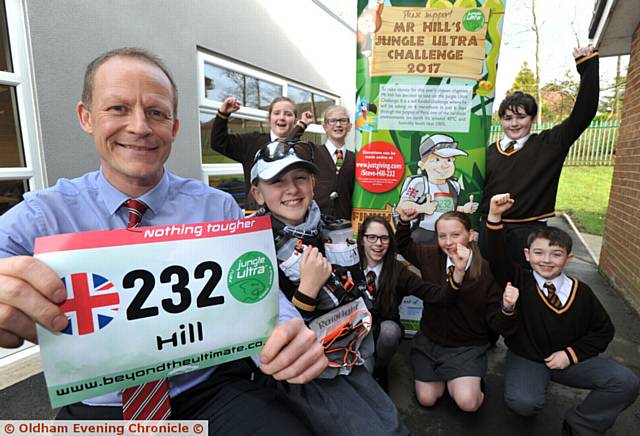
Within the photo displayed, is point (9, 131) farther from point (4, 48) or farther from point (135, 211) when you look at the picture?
point (135, 211)

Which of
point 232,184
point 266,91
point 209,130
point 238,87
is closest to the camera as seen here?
point 209,130

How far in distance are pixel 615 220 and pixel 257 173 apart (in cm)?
509

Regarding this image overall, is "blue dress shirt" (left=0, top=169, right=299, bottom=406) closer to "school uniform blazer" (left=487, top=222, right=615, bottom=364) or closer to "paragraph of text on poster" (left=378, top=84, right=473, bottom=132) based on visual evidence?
"school uniform blazer" (left=487, top=222, right=615, bottom=364)

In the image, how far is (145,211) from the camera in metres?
1.25

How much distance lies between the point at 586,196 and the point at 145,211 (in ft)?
42.4

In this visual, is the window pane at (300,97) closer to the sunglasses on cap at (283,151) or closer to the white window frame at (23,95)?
the white window frame at (23,95)

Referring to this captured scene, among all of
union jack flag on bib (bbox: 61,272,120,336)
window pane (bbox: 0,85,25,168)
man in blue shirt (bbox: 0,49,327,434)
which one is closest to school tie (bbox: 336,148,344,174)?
man in blue shirt (bbox: 0,49,327,434)

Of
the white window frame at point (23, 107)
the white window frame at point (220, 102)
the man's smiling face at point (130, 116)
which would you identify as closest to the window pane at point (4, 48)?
the white window frame at point (23, 107)

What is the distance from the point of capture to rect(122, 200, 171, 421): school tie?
1.11m

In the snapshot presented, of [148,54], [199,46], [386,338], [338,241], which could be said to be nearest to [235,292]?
[338,241]

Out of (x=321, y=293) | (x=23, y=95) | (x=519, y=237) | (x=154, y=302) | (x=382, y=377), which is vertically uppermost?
(x=23, y=95)

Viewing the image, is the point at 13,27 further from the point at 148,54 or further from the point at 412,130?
the point at 412,130

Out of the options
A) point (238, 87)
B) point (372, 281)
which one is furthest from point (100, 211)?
point (238, 87)

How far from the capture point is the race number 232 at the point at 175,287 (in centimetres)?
93
